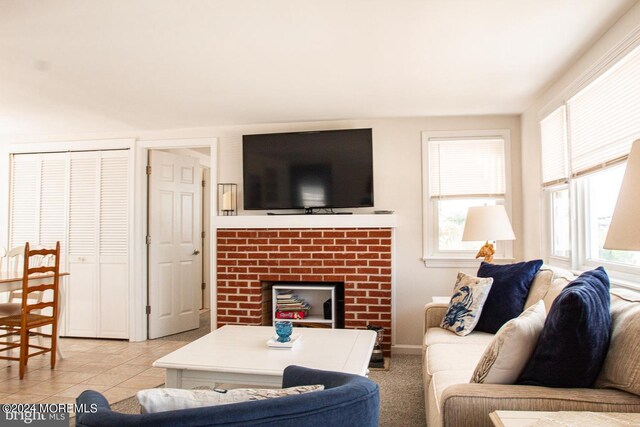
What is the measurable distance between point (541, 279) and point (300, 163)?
2.43 m

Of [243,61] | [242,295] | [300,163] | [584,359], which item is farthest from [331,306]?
[584,359]

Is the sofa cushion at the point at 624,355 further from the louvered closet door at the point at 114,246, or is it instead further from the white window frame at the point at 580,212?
the louvered closet door at the point at 114,246

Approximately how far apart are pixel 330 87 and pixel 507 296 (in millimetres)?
1970

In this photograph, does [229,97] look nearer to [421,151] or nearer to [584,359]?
[421,151]

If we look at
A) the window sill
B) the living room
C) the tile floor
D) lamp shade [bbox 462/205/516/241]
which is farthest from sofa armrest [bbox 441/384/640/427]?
the window sill

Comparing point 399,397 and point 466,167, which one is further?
point 466,167

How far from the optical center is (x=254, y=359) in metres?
2.30

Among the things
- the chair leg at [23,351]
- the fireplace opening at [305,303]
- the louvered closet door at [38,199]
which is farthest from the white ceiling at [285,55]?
the chair leg at [23,351]

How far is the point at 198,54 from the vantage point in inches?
111

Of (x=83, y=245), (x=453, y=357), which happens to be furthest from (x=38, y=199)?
(x=453, y=357)

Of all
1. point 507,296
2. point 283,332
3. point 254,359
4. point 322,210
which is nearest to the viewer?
point 254,359

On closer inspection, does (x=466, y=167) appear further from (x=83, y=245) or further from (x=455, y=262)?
(x=83, y=245)

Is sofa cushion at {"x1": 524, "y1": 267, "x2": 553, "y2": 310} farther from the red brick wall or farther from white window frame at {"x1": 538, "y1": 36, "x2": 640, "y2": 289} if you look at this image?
the red brick wall

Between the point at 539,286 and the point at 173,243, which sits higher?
the point at 173,243
